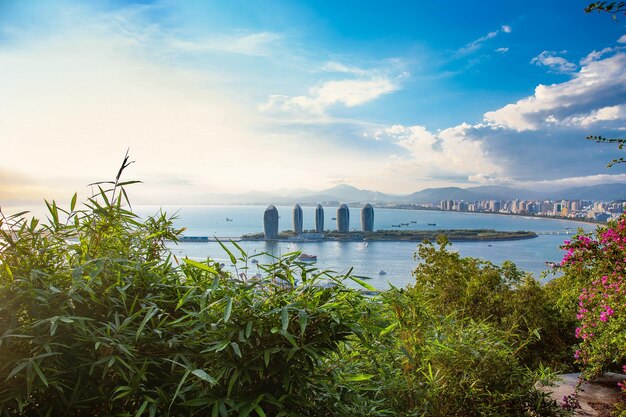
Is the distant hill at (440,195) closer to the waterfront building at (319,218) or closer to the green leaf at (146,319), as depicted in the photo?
the waterfront building at (319,218)

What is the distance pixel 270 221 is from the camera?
2847cm

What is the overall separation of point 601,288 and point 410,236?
22.8 m

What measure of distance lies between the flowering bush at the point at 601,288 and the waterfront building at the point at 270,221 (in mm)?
24956

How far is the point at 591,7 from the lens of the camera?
209cm

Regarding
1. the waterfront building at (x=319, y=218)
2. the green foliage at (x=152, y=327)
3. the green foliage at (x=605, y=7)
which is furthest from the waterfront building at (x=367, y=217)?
the green foliage at (x=152, y=327)

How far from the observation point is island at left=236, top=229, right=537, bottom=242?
24266 millimetres

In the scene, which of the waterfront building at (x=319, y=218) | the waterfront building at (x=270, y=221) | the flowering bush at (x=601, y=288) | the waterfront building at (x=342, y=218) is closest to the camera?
the flowering bush at (x=601, y=288)

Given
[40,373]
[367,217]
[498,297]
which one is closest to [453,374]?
[40,373]

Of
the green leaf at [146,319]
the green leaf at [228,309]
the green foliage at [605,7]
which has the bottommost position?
the green leaf at [146,319]

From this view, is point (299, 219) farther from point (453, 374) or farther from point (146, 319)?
point (146, 319)

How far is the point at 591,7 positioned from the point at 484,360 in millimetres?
1919

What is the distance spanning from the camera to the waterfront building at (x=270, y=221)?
2817cm

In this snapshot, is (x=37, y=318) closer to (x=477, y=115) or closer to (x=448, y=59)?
(x=448, y=59)

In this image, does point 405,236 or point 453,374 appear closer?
point 453,374
